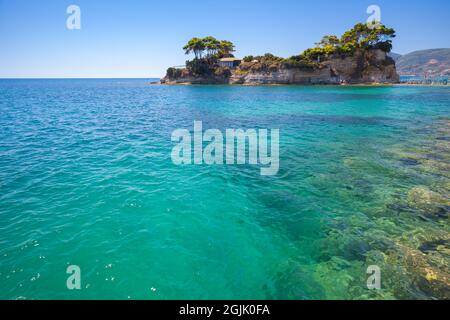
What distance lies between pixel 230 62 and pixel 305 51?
115 ft

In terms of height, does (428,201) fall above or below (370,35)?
below

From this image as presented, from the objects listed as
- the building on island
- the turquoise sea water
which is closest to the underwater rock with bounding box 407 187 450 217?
the turquoise sea water

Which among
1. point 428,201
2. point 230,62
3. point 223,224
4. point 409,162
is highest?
point 230,62

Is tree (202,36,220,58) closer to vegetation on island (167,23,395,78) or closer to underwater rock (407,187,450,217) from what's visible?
vegetation on island (167,23,395,78)

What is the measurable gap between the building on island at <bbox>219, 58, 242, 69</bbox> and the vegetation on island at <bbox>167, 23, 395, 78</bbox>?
2445 mm

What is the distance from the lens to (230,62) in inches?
4619

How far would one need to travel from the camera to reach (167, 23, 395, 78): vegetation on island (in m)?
94.6

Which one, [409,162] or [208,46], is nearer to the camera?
[409,162]

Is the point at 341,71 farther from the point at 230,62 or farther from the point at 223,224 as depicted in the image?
the point at 223,224

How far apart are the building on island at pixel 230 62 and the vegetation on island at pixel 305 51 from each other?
96.3 inches

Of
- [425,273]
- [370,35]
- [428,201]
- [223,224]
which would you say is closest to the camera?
[425,273]

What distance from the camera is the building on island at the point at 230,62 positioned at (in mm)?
116875

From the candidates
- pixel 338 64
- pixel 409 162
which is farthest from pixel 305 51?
pixel 409 162
